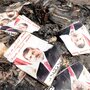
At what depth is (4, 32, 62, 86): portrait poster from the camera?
Result: 2369 mm

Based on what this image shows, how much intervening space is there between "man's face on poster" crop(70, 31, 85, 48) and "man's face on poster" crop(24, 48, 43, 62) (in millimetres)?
405

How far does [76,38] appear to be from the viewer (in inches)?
108

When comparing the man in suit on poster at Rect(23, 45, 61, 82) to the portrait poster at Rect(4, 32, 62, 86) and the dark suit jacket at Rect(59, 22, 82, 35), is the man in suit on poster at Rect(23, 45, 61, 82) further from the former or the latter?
the dark suit jacket at Rect(59, 22, 82, 35)

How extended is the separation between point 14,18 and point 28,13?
16 centimetres

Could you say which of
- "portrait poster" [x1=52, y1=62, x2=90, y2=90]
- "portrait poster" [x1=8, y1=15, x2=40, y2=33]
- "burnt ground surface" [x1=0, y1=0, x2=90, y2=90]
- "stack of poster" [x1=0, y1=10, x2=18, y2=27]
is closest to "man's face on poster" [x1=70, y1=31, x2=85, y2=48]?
"burnt ground surface" [x1=0, y1=0, x2=90, y2=90]

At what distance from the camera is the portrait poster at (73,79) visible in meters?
2.40

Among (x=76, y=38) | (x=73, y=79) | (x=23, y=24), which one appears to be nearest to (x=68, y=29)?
(x=76, y=38)

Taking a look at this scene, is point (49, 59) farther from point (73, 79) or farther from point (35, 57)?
point (73, 79)

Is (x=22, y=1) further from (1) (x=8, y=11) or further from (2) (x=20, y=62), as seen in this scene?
(2) (x=20, y=62)

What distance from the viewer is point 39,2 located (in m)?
3.06

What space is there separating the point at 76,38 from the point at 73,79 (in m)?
0.46

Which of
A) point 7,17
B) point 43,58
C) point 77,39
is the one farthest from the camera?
point 7,17

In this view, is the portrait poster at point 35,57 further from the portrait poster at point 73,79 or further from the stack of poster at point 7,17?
the stack of poster at point 7,17

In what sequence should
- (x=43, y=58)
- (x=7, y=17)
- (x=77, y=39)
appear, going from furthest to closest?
1. (x=7, y=17)
2. (x=77, y=39)
3. (x=43, y=58)
